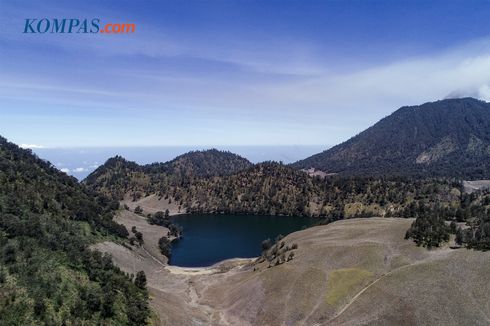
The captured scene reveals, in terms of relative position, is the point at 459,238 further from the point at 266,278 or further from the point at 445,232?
the point at 266,278

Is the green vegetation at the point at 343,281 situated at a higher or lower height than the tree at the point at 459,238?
lower

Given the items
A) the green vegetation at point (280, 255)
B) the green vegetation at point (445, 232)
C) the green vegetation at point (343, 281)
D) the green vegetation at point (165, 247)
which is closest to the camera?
the green vegetation at point (343, 281)

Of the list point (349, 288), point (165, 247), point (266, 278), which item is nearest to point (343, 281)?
point (349, 288)

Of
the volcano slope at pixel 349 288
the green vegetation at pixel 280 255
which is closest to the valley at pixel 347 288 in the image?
the volcano slope at pixel 349 288

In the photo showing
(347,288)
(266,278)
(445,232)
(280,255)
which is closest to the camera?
(347,288)

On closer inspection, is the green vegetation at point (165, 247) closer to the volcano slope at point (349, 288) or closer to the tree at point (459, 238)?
the volcano slope at point (349, 288)

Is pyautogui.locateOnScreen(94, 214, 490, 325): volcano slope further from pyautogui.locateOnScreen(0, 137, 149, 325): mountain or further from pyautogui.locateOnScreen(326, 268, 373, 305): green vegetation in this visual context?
pyautogui.locateOnScreen(0, 137, 149, 325): mountain

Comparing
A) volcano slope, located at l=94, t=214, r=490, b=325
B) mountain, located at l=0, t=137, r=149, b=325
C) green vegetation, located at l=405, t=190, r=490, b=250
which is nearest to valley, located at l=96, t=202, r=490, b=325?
volcano slope, located at l=94, t=214, r=490, b=325

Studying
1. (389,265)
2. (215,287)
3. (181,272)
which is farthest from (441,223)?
(181,272)
